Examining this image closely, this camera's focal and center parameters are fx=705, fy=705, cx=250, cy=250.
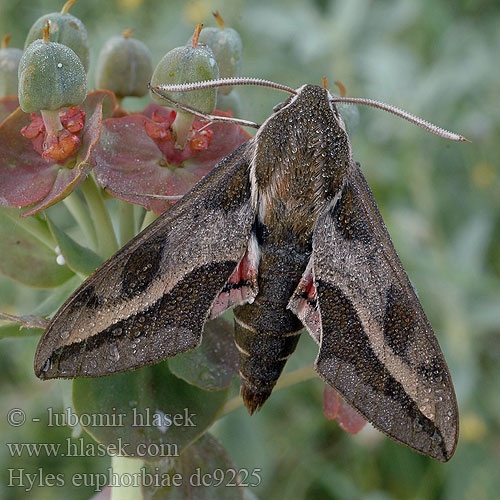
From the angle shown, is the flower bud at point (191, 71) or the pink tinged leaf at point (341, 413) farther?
the pink tinged leaf at point (341, 413)

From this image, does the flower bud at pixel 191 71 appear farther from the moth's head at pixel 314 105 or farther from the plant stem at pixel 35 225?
the plant stem at pixel 35 225

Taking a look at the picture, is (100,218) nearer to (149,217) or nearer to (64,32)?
(149,217)

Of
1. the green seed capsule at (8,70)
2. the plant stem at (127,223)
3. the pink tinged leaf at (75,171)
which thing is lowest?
the plant stem at (127,223)

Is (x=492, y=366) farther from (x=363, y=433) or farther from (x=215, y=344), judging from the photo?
(x=215, y=344)

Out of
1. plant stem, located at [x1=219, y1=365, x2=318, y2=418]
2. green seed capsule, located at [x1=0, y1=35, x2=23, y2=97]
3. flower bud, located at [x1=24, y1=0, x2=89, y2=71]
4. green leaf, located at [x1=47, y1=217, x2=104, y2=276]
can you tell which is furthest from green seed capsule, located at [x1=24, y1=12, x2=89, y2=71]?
plant stem, located at [x1=219, y1=365, x2=318, y2=418]

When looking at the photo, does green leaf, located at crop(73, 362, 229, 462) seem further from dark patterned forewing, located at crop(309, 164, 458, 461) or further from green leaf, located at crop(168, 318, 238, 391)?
dark patterned forewing, located at crop(309, 164, 458, 461)

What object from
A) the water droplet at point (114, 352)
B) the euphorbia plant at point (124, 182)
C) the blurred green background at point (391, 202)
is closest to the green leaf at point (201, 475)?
the euphorbia plant at point (124, 182)

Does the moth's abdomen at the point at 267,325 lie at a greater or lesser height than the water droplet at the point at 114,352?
greater
